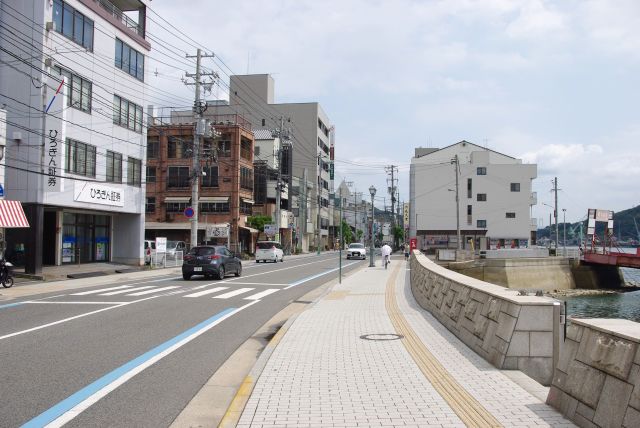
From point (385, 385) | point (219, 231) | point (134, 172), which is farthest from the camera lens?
point (219, 231)

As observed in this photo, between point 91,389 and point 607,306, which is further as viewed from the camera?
point 607,306

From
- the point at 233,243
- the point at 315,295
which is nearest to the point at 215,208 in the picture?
the point at 233,243

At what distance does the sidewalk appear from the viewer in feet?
17.2

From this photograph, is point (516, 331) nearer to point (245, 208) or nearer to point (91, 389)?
point (91, 389)

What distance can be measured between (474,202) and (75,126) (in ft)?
220

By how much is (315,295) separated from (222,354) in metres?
10.1

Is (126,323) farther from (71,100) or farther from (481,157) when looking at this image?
(481,157)

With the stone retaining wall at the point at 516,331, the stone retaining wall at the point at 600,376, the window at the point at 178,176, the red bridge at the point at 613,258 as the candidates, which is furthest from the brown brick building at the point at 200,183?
the stone retaining wall at the point at 600,376

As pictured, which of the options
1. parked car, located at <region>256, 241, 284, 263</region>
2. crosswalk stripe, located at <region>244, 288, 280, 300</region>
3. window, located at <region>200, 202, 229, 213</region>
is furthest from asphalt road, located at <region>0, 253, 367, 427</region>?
window, located at <region>200, 202, 229, 213</region>

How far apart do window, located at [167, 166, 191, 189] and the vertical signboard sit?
1299 inches

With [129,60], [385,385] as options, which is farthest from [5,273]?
[385,385]

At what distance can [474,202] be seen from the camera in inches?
3324

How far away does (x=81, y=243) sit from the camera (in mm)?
32031

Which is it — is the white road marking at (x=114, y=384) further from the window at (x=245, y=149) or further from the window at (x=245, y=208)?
the window at (x=245, y=149)
